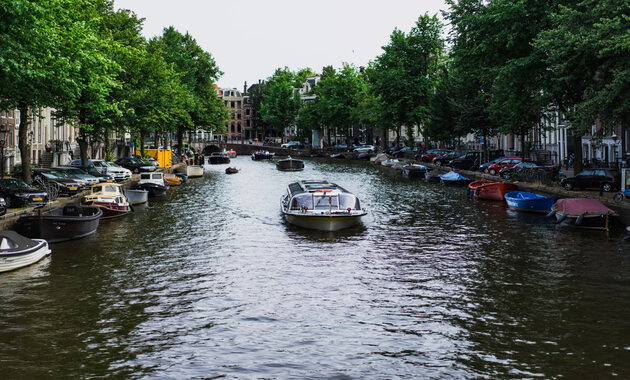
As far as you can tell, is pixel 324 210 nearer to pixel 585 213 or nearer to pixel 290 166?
pixel 585 213

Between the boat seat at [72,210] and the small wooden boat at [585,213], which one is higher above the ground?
the boat seat at [72,210]

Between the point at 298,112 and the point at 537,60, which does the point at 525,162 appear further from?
the point at 298,112

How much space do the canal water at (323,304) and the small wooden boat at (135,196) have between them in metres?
9.61

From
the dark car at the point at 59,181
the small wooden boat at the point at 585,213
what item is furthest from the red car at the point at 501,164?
the dark car at the point at 59,181

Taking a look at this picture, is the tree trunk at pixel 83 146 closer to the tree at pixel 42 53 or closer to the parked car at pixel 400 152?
the tree at pixel 42 53

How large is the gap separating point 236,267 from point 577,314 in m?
12.5

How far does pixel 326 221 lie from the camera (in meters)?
33.8

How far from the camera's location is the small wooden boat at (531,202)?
131 feet

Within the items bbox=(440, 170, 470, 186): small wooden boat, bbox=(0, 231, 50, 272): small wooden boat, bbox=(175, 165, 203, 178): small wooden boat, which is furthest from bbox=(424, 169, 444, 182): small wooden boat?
bbox=(0, 231, 50, 272): small wooden boat

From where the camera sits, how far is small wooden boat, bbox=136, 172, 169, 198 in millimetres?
51903

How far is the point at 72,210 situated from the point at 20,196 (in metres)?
3.06

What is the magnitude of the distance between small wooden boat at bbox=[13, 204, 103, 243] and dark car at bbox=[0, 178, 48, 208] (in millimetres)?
1996

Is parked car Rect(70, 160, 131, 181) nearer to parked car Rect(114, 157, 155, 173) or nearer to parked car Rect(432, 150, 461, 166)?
parked car Rect(114, 157, 155, 173)

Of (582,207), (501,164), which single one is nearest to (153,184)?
(582,207)
